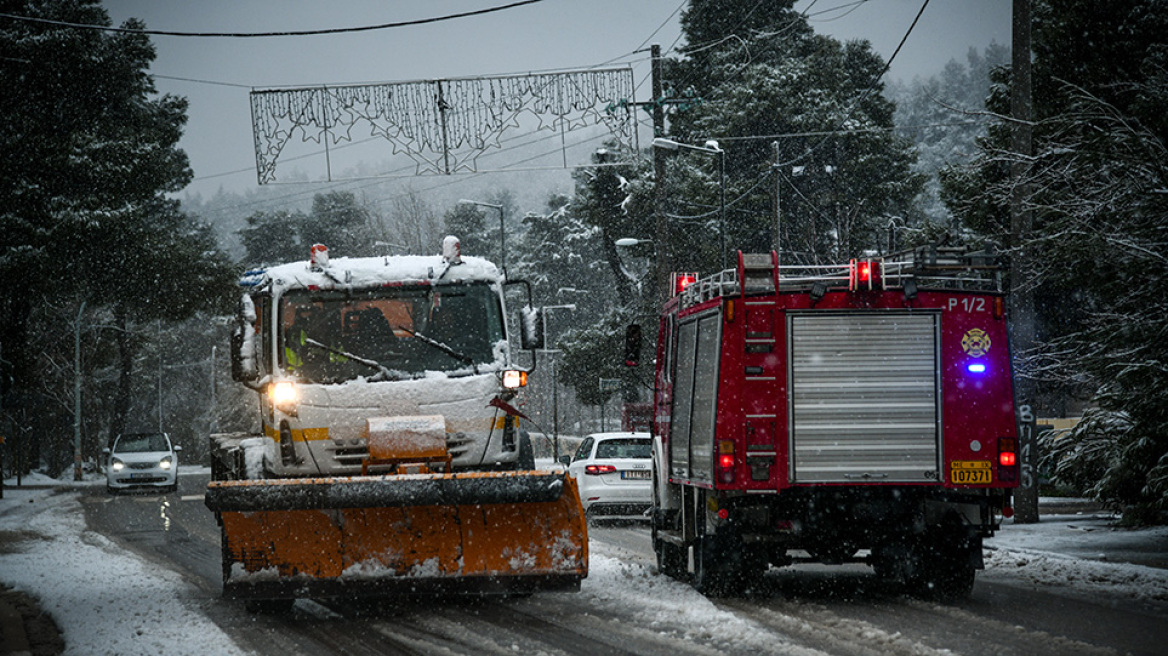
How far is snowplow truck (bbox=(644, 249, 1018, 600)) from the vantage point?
10.6 m

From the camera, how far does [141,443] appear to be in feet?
116

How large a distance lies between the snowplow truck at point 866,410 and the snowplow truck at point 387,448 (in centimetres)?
160

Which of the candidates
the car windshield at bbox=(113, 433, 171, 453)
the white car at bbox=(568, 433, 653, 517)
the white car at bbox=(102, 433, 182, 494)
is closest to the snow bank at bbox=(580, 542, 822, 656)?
the white car at bbox=(568, 433, 653, 517)

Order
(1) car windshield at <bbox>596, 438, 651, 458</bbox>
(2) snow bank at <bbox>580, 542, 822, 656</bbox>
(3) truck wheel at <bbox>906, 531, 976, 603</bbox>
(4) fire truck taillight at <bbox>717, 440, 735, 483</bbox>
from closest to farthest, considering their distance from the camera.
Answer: (2) snow bank at <bbox>580, 542, 822, 656</bbox>, (4) fire truck taillight at <bbox>717, 440, 735, 483</bbox>, (3) truck wheel at <bbox>906, 531, 976, 603</bbox>, (1) car windshield at <bbox>596, 438, 651, 458</bbox>

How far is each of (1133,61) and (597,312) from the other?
60388mm

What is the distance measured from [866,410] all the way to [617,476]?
30.4 feet

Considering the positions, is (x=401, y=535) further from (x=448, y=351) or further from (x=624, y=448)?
(x=624, y=448)

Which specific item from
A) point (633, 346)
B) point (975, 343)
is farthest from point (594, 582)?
point (975, 343)

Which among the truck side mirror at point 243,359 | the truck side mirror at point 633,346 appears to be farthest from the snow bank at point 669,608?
the truck side mirror at point 243,359

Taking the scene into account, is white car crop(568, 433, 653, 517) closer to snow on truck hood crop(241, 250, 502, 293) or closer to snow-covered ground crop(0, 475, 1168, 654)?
snow-covered ground crop(0, 475, 1168, 654)

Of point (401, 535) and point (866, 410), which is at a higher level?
point (866, 410)

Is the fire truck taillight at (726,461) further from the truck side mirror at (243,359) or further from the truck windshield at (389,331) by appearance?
the truck side mirror at (243,359)

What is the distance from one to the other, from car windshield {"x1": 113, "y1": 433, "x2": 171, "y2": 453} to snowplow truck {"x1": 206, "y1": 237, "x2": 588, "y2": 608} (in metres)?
24.5

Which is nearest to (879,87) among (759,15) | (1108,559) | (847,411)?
(759,15)
